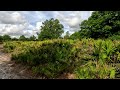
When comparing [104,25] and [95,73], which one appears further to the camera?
[104,25]

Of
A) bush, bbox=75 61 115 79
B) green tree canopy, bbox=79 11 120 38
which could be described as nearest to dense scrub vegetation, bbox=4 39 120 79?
bush, bbox=75 61 115 79

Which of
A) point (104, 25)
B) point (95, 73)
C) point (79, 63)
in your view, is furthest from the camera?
point (104, 25)

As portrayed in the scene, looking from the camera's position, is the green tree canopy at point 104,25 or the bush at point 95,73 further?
the green tree canopy at point 104,25

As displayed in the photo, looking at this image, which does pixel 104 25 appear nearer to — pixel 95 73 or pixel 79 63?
pixel 79 63

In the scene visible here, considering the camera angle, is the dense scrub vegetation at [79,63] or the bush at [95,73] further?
the dense scrub vegetation at [79,63]

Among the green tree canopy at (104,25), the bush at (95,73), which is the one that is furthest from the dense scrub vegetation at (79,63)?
the green tree canopy at (104,25)

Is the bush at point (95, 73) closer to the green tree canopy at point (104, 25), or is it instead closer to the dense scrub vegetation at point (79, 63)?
the dense scrub vegetation at point (79, 63)

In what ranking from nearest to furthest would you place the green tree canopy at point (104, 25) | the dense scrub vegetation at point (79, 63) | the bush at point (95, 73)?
1. the bush at point (95, 73)
2. the dense scrub vegetation at point (79, 63)
3. the green tree canopy at point (104, 25)

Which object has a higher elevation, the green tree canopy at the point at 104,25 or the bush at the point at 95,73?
the green tree canopy at the point at 104,25

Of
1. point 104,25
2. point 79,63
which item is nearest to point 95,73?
point 79,63

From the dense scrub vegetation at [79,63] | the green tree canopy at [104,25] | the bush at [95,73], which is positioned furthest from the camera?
the green tree canopy at [104,25]

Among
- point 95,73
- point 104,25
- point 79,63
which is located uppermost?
point 104,25

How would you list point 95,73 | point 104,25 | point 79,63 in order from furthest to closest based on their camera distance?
point 104,25 → point 79,63 → point 95,73
